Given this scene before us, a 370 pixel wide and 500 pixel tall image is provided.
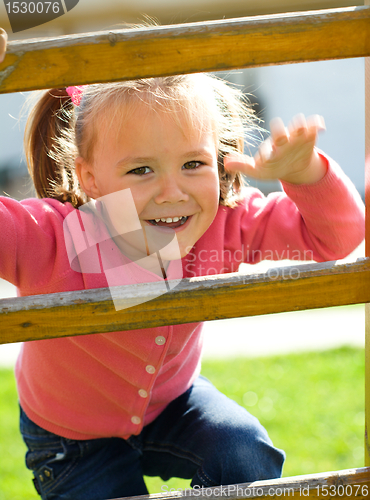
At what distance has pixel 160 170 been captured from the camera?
3.14 feet

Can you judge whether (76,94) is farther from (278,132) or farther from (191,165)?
(278,132)

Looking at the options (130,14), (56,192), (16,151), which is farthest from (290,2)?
(56,192)

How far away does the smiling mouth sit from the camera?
40.1 inches

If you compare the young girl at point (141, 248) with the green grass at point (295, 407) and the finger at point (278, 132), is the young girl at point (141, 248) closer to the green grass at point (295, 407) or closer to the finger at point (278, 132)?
the finger at point (278, 132)

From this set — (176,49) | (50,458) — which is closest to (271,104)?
(50,458)

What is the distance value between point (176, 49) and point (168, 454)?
89 centimetres

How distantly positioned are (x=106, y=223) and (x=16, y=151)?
716cm

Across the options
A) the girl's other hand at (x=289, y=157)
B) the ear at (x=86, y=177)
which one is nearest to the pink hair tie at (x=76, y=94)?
the ear at (x=86, y=177)

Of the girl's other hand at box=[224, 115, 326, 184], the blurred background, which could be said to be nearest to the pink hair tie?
the girl's other hand at box=[224, 115, 326, 184]

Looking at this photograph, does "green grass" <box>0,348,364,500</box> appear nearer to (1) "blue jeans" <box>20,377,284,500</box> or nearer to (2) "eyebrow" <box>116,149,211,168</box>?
(1) "blue jeans" <box>20,377,284,500</box>

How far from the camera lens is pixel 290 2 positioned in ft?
23.2

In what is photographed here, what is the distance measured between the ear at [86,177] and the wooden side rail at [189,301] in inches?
16.5

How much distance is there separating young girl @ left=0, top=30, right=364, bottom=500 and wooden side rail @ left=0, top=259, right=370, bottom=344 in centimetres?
24

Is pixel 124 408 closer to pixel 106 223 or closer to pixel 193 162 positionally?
pixel 106 223
